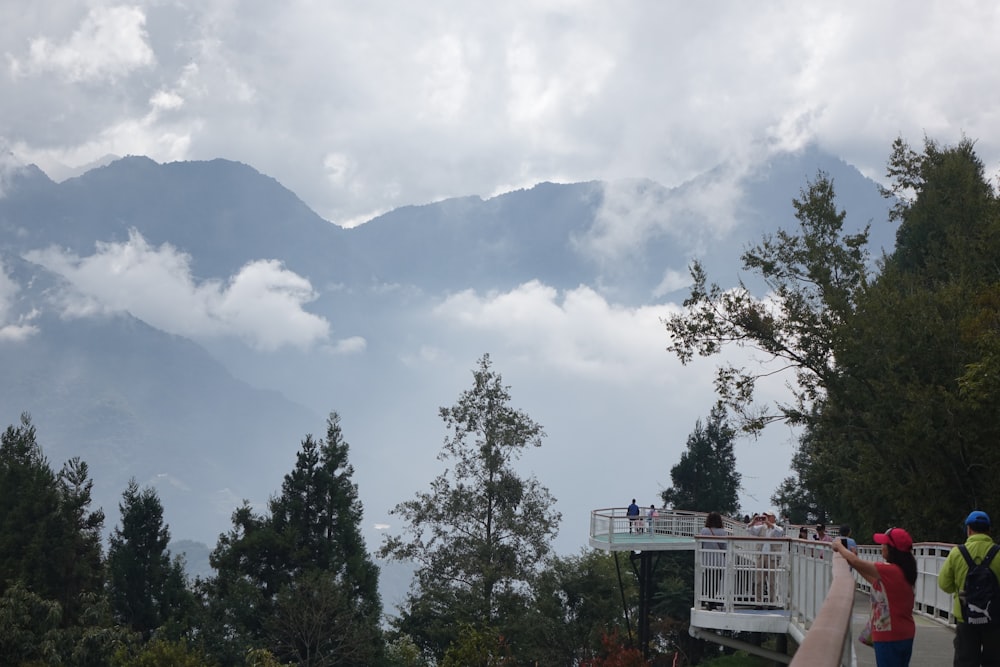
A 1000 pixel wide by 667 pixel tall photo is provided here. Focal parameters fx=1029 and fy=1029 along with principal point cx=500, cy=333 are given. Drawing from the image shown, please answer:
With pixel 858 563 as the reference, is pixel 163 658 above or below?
below

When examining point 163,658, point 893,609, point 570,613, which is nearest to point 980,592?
point 893,609

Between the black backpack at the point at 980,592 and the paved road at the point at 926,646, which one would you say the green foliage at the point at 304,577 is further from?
the black backpack at the point at 980,592

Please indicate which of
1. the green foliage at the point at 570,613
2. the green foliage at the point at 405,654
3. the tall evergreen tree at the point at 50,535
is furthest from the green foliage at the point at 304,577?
the green foliage at the point at 570,613

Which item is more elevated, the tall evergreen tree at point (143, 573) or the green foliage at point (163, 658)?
the tall evergreen tree at point (143, 573)

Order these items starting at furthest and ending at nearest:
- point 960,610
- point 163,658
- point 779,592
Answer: point 163,658, point 779,592, point 960,610

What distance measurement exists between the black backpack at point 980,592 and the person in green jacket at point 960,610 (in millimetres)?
39

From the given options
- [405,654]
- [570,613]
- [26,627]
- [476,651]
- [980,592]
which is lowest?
[405,654]

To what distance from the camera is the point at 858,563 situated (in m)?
8.22

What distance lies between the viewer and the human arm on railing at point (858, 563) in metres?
8.05

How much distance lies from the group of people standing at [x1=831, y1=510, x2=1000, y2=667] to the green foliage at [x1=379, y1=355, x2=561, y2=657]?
39.8 m

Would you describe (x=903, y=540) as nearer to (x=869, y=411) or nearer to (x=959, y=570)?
(x=959, y=570)

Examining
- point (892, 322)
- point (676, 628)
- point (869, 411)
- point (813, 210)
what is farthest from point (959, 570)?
point (676, 628)

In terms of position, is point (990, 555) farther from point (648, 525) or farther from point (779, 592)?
point (648, 525)

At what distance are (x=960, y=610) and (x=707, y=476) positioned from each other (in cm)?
5525
